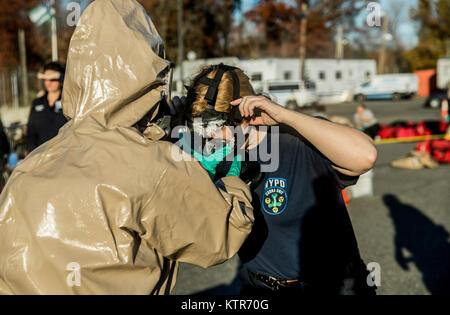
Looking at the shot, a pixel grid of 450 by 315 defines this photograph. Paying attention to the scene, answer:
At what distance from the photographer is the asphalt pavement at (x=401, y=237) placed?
4.47 m

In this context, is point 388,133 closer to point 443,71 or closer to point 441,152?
point 441,152

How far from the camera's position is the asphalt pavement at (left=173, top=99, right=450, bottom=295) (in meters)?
4.47

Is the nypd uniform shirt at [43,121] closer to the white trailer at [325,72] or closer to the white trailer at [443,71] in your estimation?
the white trailer at [325,72]

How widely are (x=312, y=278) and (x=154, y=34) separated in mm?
1263

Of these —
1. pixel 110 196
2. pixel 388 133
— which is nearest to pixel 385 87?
pixel 388 133

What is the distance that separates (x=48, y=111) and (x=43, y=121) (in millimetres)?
133

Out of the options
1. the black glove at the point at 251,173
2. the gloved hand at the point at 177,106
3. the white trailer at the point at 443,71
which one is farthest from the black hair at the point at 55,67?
the white trailer at the point at 443,71

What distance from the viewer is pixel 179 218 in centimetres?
144

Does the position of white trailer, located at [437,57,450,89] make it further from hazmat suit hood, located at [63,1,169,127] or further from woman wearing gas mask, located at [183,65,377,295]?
hazmat suit hood, located at [63,1,169,127]

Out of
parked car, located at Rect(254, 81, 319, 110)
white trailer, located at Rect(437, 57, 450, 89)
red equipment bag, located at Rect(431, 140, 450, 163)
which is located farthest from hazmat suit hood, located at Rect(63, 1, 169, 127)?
white trailer, located at Rect(437, 57, 450, 89)

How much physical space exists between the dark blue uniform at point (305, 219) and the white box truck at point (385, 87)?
33.3 metres

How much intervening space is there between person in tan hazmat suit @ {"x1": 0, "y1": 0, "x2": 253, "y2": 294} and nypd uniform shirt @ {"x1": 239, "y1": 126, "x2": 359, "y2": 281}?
485 millimetres
